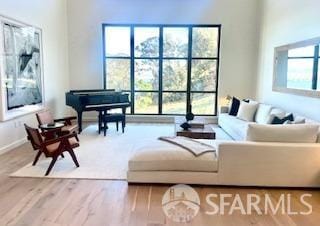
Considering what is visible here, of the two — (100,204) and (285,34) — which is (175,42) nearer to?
(285,34)

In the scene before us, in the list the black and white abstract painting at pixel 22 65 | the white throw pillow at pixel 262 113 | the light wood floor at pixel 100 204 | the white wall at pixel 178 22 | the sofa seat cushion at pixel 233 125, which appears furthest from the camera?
the white wall at pixel 178 22

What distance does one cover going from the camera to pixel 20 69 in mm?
6250

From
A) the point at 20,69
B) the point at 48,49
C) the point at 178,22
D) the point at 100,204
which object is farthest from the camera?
the point at 178,22

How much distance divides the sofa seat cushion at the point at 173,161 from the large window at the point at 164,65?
534cm

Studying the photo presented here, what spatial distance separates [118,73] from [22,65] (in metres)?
3.37

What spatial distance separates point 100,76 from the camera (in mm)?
9273

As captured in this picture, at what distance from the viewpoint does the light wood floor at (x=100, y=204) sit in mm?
3180

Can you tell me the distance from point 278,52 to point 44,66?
5.55m

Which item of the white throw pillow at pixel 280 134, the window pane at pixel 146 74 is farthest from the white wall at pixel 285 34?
the window pane at pixel 146 74

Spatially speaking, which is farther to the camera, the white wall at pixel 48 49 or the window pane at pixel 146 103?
the window pane at pixel 146 103

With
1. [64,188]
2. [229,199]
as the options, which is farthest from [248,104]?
[64,188]

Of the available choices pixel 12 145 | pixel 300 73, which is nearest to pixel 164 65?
pixel 300 73

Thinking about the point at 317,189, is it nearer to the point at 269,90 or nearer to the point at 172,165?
the point at 172,165

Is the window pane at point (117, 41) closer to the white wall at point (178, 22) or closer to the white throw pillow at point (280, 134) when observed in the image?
the white wall at point (178, 22)
